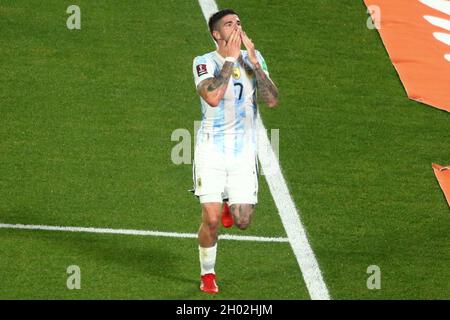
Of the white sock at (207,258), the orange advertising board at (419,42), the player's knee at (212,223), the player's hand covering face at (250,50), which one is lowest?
the white sock at (207,258)

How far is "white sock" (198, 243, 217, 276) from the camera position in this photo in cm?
1170

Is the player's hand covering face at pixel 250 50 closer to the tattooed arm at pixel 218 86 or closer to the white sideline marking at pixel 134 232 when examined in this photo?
Answer: the tattooed arm at pixel 218 86

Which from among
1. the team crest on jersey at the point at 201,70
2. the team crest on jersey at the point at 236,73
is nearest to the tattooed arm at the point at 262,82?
the team crest on jersey at the point at 236,73

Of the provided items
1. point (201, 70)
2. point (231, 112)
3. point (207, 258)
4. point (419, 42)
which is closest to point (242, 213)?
point (207, 258)

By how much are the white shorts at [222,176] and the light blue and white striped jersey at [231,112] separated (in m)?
0.07

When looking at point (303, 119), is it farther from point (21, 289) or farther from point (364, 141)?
point (21, 289)

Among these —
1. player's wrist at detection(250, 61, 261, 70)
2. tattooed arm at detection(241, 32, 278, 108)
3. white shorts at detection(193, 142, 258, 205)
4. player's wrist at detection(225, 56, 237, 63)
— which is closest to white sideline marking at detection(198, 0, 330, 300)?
white shorts at detection(193, 142, 258, 205)

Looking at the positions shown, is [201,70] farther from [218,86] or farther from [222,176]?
[222,176]

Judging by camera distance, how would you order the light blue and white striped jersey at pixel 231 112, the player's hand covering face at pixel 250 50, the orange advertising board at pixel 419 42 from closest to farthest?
the player's hand covering face at pixel 250 50
the light blue and white striped jersey at pixel 231 112
the orange advertising board at pixel 419 42

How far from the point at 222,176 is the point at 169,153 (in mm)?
3051

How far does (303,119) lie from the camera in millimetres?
15586

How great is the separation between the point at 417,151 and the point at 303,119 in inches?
52.8

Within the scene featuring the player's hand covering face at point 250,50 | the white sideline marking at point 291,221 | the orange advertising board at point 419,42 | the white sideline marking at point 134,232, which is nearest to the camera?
the player's hand covering face at point 250,50

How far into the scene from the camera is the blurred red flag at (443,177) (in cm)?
1424
